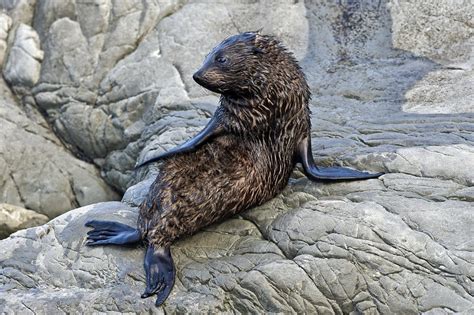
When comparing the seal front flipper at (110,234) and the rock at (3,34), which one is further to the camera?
the rock at (3,34)

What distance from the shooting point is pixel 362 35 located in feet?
25.2

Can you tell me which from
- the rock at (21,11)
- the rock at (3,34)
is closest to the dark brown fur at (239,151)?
the rock at (3,34)

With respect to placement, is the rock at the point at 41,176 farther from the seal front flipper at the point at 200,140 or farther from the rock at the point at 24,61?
the seal front flipper at the point at 200,140

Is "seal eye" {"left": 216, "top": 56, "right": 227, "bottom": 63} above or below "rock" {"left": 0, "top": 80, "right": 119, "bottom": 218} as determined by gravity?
above

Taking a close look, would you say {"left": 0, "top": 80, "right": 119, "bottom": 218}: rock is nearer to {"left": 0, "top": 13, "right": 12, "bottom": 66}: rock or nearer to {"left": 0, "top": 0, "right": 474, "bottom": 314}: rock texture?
{"left": 0, "top": 0, "right": 474, "bottom": 314}: rock texture

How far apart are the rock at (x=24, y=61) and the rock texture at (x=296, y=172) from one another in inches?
3.4

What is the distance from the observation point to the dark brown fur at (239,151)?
16.1 ft

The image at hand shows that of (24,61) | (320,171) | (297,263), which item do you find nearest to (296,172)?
(320,171)

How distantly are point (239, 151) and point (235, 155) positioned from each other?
0.05m

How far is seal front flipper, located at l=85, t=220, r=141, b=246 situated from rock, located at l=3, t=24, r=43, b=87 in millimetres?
4195

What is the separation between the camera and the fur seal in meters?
Answer: 4.91

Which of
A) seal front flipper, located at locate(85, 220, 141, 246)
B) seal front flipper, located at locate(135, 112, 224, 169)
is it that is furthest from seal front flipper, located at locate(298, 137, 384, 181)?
seal front flipper, located at locate(85, 220, 141, 246)

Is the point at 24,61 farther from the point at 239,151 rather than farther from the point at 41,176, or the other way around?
the point at 239,151

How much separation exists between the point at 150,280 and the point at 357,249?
4.66 ft
